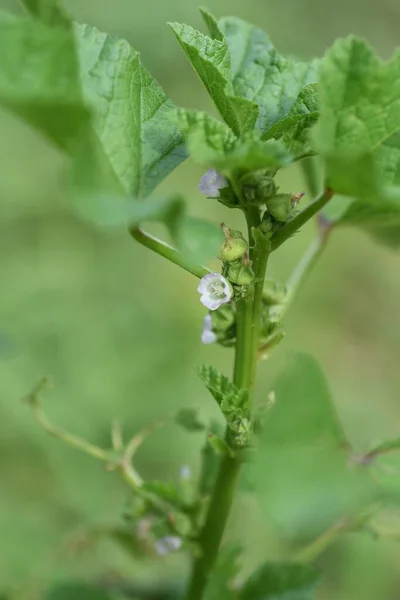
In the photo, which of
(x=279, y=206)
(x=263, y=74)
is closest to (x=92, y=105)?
(x=279, y=206)

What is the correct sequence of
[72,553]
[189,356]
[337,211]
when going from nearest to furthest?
1. [337,211]
2. [72,553]
3. [189,356]

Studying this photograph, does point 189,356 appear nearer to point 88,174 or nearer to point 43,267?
point 43,267

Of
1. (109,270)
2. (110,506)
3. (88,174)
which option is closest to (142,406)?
(110,506)

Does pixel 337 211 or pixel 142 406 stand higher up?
pixel 337 211

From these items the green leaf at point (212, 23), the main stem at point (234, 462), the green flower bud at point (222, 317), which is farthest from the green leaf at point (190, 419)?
the green leaf at point (212, 23)

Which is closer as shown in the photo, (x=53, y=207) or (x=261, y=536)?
(x=261, y=536)

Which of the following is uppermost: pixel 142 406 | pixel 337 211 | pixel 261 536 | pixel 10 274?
pixel 337 211

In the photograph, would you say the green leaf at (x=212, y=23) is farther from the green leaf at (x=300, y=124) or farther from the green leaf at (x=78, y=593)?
the green leaf at (x=78, y=593)
